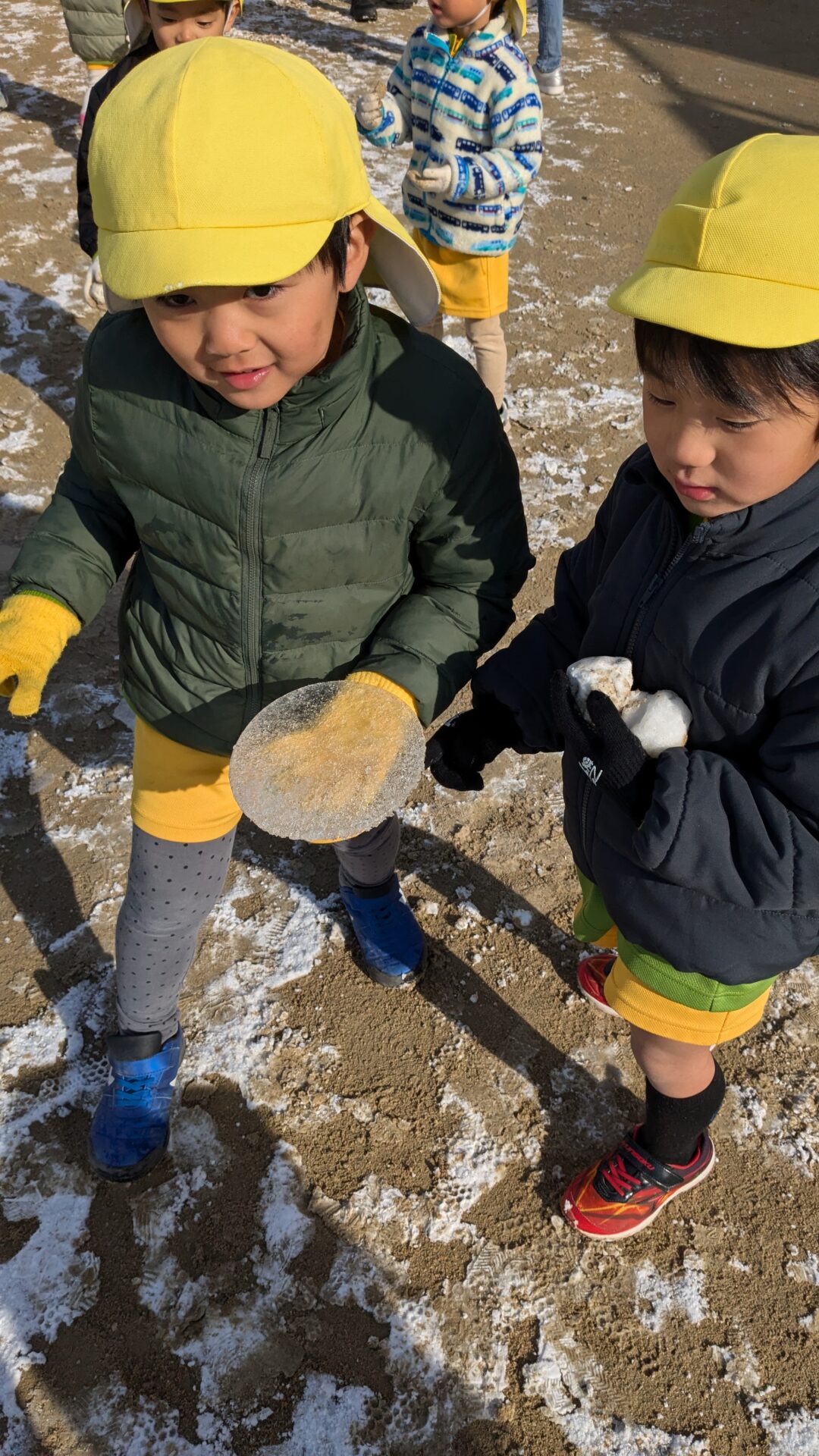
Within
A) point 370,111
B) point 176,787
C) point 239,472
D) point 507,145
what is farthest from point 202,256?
point 370,111

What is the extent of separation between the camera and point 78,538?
1593 mm

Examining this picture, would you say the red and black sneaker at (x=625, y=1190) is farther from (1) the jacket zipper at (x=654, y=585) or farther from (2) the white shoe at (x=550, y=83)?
(2) the white shoe at (x=550, y=83)

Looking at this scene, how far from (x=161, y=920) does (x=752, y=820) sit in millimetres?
1062

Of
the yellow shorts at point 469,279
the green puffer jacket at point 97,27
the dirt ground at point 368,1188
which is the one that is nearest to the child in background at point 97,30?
the green puffer jacket at point 97,27

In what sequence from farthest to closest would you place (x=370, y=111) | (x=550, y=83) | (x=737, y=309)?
(x=550, y=83) < (x=370, y=111) < (x=737, y=309)

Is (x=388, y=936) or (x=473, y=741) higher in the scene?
(x=473, y=741)

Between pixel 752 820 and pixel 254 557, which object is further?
pixel 254 557

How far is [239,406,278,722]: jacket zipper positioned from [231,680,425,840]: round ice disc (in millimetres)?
153

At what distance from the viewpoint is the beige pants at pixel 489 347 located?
3463 millimetres

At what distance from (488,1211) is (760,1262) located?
0.51 m

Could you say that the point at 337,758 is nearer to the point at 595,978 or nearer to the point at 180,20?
the point at 595,978

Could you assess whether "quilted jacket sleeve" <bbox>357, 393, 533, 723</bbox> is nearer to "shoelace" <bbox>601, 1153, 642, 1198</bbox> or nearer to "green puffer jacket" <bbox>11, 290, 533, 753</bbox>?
"green puffer jacket" <bbox>11, 290, 533, 753</bbox>

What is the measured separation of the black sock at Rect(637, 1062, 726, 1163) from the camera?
63.9 inches

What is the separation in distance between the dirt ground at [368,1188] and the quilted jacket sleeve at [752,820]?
0.97 metres
